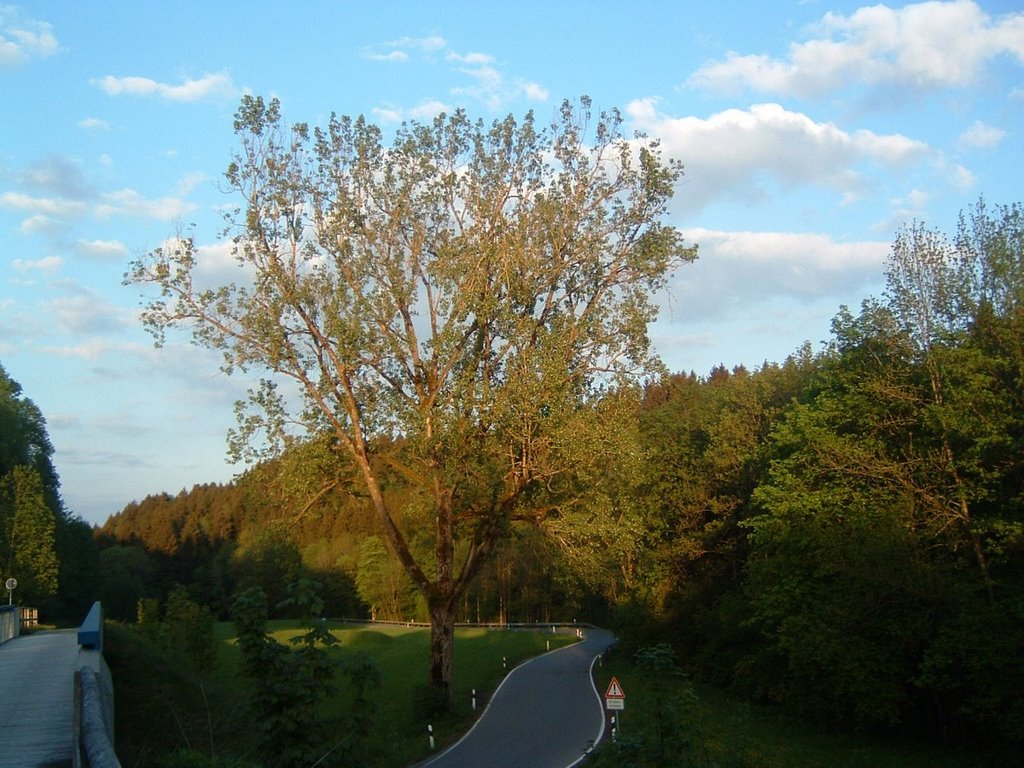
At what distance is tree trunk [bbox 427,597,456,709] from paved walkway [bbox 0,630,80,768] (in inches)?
363

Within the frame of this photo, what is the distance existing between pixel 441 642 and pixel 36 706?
461 inches

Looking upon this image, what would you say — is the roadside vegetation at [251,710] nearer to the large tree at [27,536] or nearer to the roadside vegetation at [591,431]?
the roadside vegetation at [591,431]

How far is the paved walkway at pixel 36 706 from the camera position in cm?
1100

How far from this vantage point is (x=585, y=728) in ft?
90.2

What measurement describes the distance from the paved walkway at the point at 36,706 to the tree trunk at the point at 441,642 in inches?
363

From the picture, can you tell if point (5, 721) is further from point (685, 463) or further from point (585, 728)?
point (685, 463)

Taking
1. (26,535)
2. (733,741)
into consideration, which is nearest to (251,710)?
(733,741)

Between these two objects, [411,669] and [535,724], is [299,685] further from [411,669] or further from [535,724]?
[411,669]

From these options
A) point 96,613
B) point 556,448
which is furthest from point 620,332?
point 96,613

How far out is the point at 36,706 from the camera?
1514 cm

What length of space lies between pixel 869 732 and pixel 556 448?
16827mm

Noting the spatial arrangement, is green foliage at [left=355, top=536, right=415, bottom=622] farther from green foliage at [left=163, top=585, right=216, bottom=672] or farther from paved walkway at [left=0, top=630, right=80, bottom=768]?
paved walkway at [left=0, top=630, right=80, bottom=768]

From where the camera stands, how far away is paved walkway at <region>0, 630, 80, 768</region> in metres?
11.0

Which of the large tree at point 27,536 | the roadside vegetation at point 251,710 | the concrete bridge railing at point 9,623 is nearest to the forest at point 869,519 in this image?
the roadside vegetation at point 251,710
